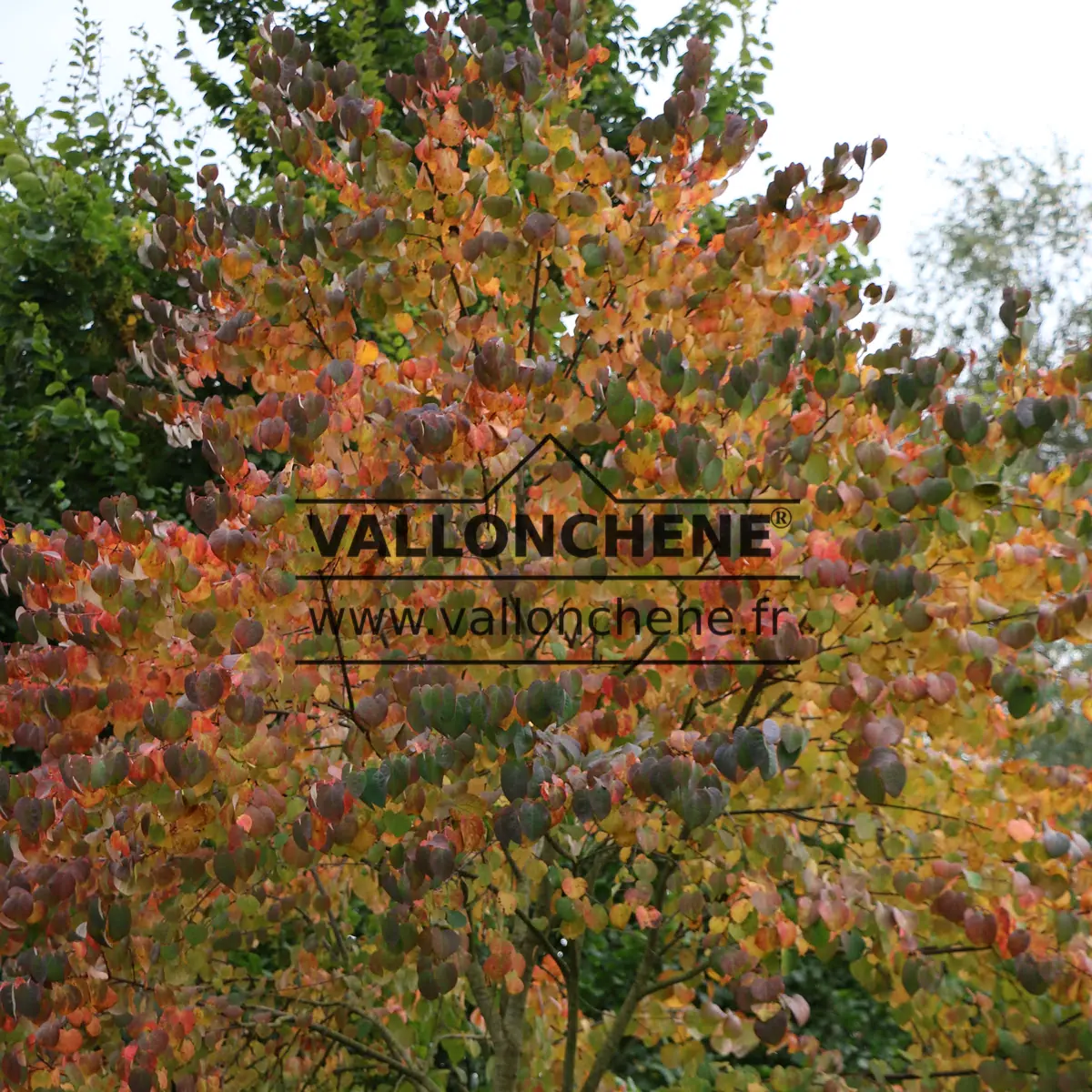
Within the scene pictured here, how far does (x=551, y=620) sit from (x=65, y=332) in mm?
4700

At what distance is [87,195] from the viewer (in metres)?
6.36

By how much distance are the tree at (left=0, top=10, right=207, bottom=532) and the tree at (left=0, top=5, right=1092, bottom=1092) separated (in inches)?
111

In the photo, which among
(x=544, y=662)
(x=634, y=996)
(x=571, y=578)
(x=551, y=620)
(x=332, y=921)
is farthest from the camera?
(x=332, y=921)

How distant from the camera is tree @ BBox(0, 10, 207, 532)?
596cm

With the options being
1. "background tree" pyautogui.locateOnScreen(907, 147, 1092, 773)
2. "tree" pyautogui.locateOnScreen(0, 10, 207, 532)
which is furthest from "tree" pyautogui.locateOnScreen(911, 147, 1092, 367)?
"tree" pyautogui.locateOnScreen(0, 10, 207, 532)

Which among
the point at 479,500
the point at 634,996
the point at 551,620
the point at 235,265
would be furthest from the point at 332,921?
the point at 235,265

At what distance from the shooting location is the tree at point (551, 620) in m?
2.52

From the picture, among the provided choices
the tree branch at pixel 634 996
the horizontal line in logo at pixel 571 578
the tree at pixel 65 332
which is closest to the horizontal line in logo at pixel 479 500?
the horizontal line in logo at pixel 571 578

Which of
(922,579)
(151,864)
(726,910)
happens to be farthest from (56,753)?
(922,579)

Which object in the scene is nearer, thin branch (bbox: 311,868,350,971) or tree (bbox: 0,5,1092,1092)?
tree (bbox: 0,5,1092,1092)

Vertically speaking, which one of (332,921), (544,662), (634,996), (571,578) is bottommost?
(332,921)

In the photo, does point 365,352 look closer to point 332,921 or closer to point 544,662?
point 544,662

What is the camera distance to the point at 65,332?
650 cm

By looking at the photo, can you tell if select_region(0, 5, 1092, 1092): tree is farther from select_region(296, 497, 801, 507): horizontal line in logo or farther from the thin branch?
the thin branch
